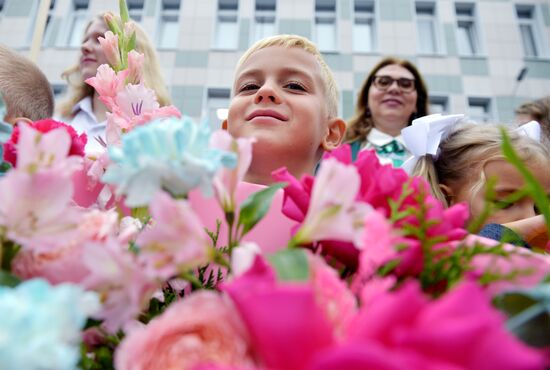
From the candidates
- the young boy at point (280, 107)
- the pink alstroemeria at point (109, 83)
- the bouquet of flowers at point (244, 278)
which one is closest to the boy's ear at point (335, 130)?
the young boy at point (280, 107)

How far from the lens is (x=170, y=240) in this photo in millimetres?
280

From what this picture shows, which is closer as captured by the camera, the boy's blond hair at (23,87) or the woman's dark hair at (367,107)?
the boy's blond hair at (23,87)

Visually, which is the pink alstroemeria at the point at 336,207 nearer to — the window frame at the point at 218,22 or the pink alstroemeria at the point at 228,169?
the pink alstroemeria at the point at 228,169

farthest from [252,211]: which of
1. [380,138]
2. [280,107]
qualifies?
[380,138]

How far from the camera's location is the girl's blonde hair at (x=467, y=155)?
49.6 inches

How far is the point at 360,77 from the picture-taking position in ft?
26.9

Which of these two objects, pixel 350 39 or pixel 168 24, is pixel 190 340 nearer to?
pixel 350 39

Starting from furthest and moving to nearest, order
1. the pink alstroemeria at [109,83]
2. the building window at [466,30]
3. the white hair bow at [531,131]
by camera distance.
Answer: the building window at [466,30]
the white hair bow at [531,131]
the pink alstroemeria at [109,83]

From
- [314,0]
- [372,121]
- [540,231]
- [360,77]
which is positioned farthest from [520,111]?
[314,0]

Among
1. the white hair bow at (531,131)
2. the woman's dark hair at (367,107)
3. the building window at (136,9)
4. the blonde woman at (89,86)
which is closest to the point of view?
the white hair bow at (531,131)

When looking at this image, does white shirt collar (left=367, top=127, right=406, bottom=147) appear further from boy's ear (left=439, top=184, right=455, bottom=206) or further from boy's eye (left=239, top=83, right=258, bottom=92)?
boy's eye (left=239, top=83, right=258, bottom=92)

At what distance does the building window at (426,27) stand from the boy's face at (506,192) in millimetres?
7929

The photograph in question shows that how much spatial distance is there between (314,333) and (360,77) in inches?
325

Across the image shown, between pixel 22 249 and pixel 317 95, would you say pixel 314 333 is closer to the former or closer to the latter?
pixel 22 249
